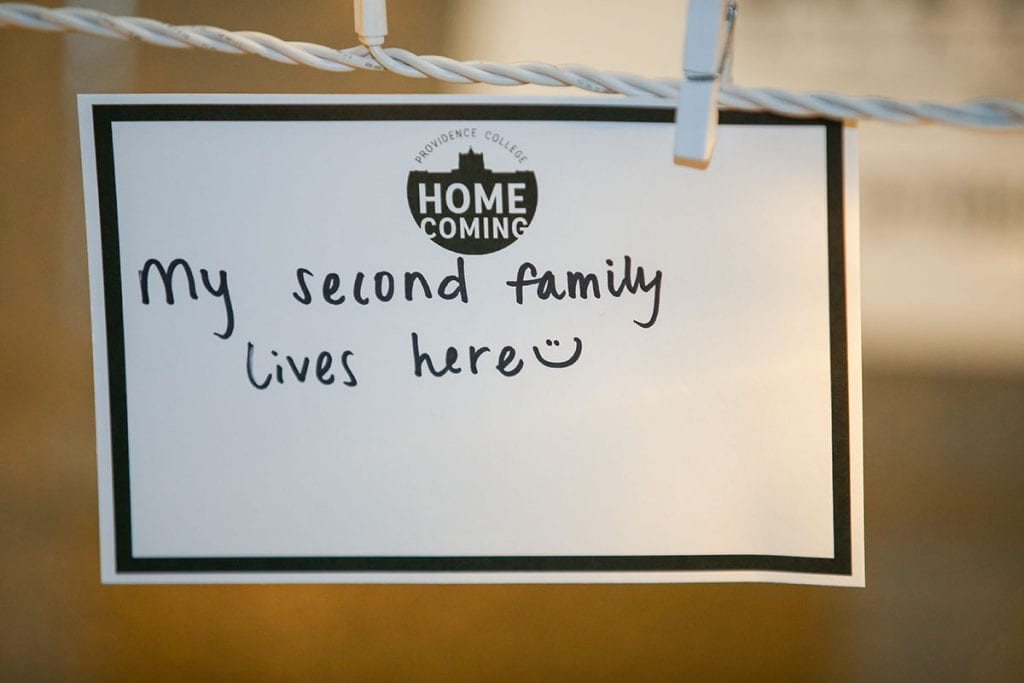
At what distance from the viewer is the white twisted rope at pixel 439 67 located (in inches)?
11.7

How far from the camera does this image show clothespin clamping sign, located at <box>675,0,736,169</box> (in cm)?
30

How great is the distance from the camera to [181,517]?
36cm

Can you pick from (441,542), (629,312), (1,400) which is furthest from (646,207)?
(1,400)

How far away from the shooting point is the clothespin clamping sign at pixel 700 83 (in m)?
0.30

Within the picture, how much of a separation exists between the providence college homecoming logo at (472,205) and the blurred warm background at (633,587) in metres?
0.05

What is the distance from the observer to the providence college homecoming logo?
0.34 metres

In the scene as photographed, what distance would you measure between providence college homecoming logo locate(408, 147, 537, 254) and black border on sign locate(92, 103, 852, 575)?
24 mm

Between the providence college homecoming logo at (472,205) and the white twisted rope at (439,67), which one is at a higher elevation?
the white twisted rope at (439,67)

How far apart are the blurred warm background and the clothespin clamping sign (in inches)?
2.1

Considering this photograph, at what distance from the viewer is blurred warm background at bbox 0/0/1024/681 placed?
0.36 meters

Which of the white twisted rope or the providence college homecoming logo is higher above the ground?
the white twisted rope

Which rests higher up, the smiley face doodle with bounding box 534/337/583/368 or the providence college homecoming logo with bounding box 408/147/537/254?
the providence college homecoming logo with bounding box 408/147/537/254

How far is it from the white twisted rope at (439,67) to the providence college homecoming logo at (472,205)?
42 millimetres

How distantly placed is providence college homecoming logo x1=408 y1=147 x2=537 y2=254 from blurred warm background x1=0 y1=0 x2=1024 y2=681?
0.17ft
